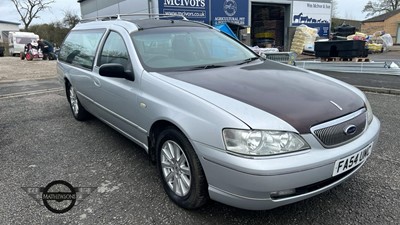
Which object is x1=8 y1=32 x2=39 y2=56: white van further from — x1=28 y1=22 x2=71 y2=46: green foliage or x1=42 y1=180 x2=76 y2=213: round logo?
x1=42 y1=180 x2=76 y2=213: round logo

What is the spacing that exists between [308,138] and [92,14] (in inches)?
1157

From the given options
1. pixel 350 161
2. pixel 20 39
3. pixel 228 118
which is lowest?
pixel 350 161

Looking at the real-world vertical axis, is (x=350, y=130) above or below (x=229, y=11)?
below

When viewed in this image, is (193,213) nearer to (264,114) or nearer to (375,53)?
(264,114)

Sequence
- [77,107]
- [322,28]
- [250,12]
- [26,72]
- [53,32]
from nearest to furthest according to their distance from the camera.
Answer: [77,107] → [26,72] → [250,12] → [322,28] → [53,32]

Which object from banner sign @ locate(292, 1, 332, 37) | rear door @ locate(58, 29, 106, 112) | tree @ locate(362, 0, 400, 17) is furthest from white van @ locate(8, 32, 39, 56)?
tree @ locate(362, 0, 400, 17)

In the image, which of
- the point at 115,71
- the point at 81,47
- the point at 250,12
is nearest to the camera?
the point at 115,71

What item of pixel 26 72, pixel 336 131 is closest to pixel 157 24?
pixel 336 131

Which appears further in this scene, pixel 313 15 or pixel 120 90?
pixel 313 15

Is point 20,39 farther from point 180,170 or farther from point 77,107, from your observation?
point 180,170

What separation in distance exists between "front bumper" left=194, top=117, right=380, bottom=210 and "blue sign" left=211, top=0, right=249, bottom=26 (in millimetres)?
19083

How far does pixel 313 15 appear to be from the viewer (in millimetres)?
25250

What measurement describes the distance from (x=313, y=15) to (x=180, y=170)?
25777 mm

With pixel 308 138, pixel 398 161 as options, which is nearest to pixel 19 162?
pixel 308 138
